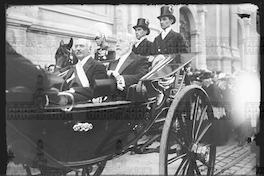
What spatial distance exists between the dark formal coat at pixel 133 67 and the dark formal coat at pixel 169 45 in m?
0.16

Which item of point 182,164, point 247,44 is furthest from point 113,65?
point 247,44

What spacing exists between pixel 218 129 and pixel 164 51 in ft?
3.43

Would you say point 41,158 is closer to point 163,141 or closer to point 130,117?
point 130,117

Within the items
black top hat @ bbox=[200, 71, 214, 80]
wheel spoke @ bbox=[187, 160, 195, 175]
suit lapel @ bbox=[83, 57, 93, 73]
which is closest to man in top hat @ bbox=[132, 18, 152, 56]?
suit lapel @ bbox=[83, 57, 93, 73]

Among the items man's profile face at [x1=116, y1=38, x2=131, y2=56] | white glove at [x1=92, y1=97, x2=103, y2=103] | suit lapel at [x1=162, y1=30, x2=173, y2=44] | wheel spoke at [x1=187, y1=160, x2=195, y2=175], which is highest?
suit lapel at [x1=162, y1=30, x2=173, y2=44]

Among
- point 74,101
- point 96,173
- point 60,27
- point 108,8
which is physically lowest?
point 96,173

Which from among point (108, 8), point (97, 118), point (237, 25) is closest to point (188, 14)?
point (237, 25)

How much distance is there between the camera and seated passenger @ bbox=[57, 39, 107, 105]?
262 centimetres

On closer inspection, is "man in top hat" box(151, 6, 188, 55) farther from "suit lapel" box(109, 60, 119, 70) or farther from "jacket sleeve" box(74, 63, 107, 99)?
"jacket sleeve" box(74, 63, 107, 99)

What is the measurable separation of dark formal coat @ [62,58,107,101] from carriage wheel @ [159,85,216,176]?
76 centimetres

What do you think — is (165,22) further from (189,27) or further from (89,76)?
(89,76)

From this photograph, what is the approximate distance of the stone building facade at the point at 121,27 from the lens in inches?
110

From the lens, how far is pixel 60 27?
277 cm

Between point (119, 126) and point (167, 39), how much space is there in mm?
1005
